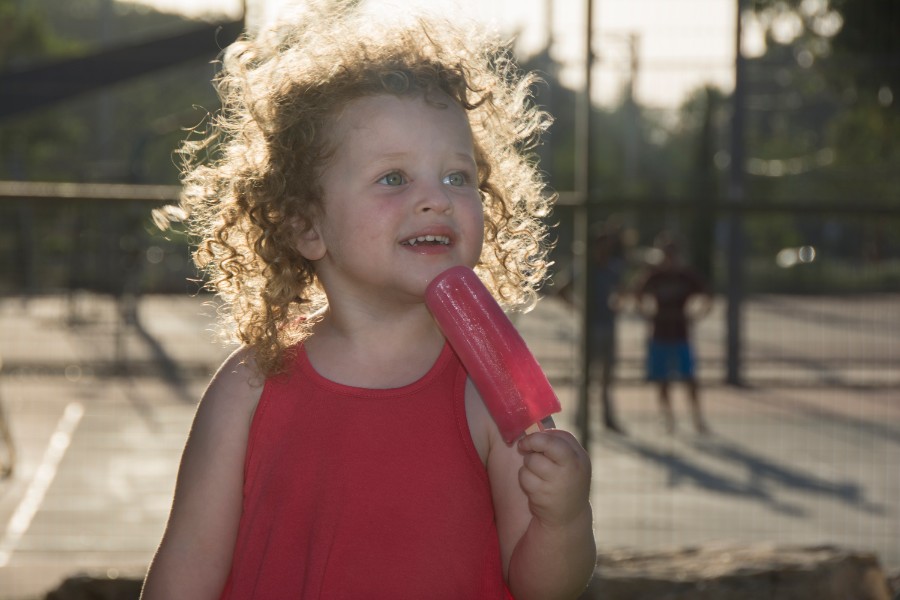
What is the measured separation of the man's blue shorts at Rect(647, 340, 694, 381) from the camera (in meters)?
10.1

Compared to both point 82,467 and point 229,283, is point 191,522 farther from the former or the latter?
point 82,467

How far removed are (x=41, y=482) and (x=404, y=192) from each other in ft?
22.5

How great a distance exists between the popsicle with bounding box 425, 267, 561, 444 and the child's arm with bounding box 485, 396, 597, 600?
0.05 m

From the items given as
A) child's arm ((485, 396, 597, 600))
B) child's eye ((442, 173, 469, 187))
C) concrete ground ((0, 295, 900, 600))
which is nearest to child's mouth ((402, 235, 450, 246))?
child's eye ((442, 173, 469, 187))

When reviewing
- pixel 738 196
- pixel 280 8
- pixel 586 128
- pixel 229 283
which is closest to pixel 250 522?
pixel 229 283

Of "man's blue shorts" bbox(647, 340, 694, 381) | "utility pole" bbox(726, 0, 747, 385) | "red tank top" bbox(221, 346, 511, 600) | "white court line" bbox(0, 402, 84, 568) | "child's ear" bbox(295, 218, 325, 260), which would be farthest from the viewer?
"utility pole" bbox(726, 0, 747, 385)

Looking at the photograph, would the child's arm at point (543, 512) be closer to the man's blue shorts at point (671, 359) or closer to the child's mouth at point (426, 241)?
the child's mouth at point (426, 241)

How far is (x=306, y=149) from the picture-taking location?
7.75 ft

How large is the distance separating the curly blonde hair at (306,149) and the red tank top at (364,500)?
0.52 feet

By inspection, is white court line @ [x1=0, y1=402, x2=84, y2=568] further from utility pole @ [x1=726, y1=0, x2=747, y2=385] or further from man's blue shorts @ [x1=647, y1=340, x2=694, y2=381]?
utility pole @ [x1=726, y1=0, x2=747, y2=385]

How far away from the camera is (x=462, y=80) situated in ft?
7.84

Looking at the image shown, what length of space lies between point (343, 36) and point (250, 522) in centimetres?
94

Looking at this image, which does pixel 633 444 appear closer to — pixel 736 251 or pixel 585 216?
pixel 736 251

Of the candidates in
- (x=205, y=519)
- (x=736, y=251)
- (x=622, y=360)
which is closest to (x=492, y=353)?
(x=205, y=519)
